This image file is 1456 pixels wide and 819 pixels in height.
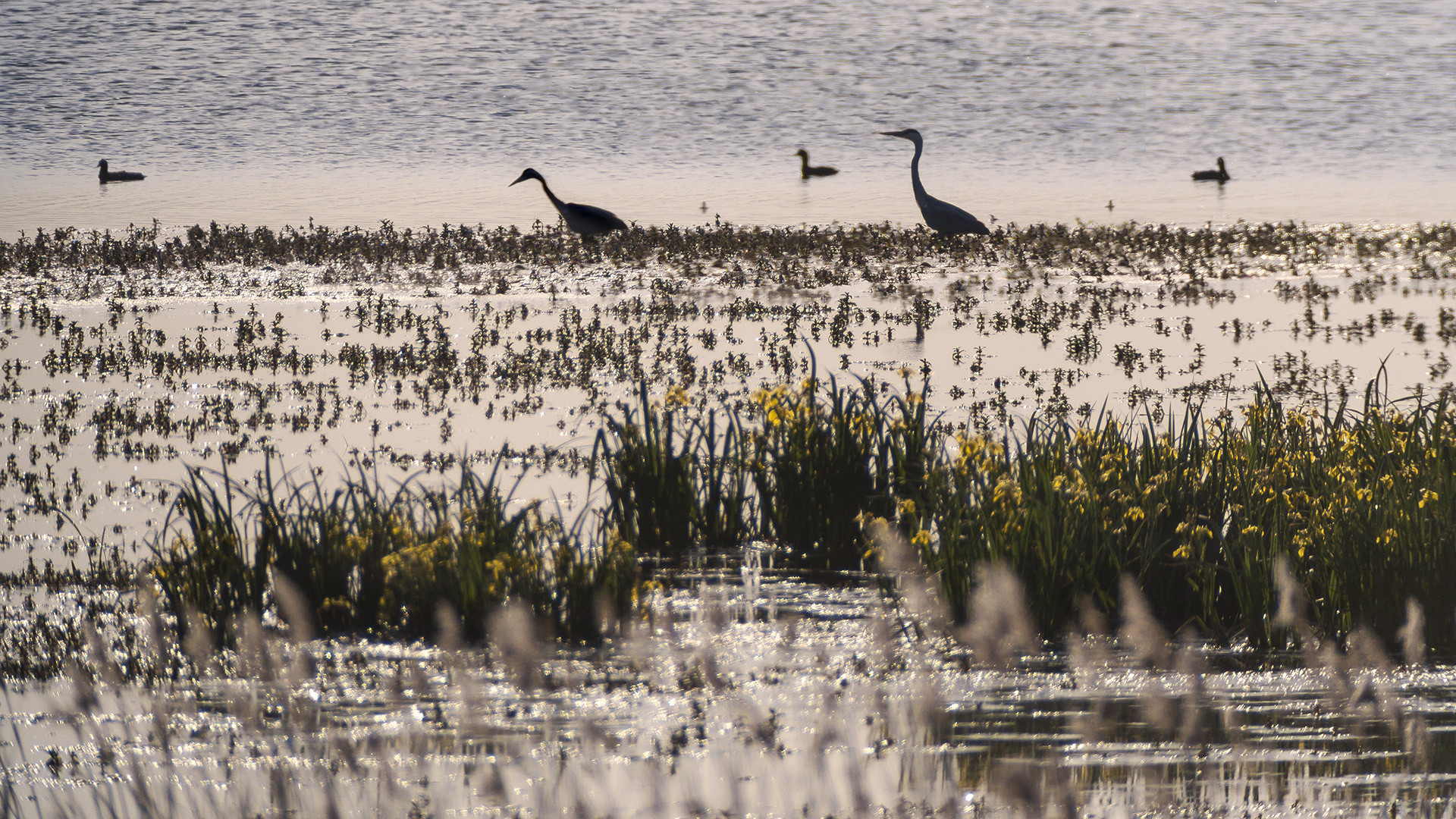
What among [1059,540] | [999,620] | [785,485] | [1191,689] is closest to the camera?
[1191,689]

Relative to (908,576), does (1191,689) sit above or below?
above

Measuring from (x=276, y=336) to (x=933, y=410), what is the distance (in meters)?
7.44

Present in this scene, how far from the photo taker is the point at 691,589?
20.6 feet

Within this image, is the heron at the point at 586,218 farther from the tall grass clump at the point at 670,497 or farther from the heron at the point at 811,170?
the heron at the point at 811,170

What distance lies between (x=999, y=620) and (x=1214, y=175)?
1564 inches

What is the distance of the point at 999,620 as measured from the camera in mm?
4129

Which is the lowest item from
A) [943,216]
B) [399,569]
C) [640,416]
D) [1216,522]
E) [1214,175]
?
[640,416]

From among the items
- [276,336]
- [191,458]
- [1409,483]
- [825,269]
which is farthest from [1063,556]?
[825,269]

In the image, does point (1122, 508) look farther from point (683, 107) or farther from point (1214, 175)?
point (683, 107)

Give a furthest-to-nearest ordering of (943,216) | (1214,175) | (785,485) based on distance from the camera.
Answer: (1214,175)
(943,216)
(785,485)

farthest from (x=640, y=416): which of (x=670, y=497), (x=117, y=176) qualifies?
(x=117, y=176)

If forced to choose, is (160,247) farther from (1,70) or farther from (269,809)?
(1,70)

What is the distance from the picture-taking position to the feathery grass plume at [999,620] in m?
3.35

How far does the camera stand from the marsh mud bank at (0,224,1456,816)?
155 inches
